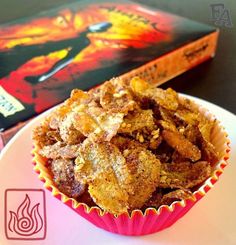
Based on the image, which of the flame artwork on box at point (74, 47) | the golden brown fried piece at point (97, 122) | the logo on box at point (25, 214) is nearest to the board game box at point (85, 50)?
the flame artwork on box at point (74, 47)

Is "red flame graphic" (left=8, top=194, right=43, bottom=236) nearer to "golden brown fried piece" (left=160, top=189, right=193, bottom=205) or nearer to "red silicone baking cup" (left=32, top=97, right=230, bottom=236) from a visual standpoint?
"red silicone baking cup" (left=32, top=97, right=230, bottom=236)

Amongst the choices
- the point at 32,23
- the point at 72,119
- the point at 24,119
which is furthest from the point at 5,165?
the point at 32,23

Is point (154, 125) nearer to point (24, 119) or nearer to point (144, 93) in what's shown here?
point (144, 93)

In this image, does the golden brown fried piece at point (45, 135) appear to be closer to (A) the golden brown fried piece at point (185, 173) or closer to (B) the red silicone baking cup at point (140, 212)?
(B) the red silicone baking cup at point (140, 212)

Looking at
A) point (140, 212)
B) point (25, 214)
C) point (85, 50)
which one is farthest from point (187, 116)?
point (85, 50)
